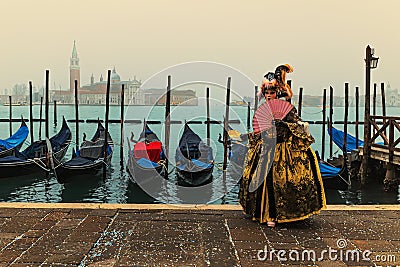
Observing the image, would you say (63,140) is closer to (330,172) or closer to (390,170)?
(330,172)

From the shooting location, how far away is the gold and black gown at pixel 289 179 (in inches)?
128

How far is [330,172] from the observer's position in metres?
9.10

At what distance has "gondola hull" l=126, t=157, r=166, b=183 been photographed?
9281 millimetres

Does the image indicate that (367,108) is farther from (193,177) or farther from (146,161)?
(146,161)

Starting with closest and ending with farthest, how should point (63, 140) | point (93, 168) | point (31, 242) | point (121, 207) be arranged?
point (31, 242) < point (121, 207) < point (93, 168) < point (63, 140)

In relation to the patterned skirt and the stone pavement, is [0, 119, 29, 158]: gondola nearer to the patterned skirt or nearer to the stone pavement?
the stone pavement

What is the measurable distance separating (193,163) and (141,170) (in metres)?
1.33

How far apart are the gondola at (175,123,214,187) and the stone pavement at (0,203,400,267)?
560cm

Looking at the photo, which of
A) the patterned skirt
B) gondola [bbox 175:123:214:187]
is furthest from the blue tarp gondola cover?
the patterned skirt

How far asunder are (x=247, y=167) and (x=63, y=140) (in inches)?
442

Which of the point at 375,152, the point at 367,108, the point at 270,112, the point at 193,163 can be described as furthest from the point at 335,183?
the point at 270,112

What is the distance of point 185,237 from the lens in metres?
3.00

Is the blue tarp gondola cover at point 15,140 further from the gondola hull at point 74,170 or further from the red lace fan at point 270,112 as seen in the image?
the red lace fan at point 270,112

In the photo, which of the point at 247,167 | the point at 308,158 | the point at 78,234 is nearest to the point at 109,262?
A: the point at 78,234
